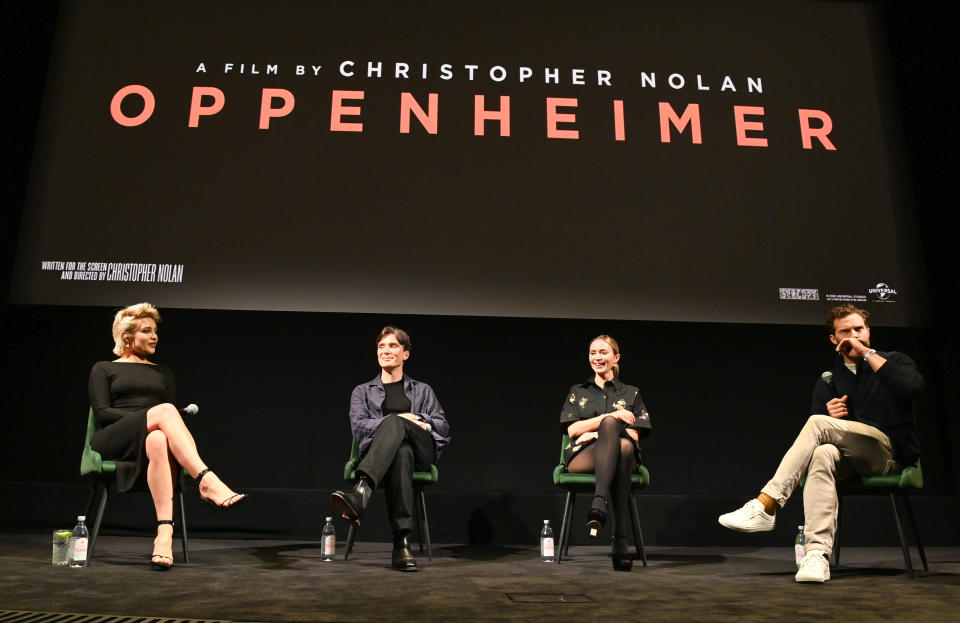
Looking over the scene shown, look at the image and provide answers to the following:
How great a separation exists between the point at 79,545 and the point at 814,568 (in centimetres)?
242

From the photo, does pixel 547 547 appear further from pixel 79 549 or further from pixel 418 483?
pixel 79 549

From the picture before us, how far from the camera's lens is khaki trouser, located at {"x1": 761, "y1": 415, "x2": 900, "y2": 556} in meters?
2.65

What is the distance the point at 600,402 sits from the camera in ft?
11.2

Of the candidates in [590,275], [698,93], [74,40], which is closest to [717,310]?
[590,275]

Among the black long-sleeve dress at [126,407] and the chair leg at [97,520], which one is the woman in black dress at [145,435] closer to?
the black long-sleeve dress at [126,407]

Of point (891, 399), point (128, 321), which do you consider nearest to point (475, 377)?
point (128, 321)

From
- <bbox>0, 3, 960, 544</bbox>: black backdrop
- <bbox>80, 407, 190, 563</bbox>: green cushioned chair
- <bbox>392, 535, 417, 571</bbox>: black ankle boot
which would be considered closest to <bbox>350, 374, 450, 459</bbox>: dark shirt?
<bbox>392, 535, 417, 571</bbox>: black ankle boot

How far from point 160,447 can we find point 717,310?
271 centimetres

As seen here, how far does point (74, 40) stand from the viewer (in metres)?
4.34

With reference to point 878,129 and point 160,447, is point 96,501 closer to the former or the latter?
point 160,447

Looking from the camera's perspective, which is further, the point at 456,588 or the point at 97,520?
the point at 97,520

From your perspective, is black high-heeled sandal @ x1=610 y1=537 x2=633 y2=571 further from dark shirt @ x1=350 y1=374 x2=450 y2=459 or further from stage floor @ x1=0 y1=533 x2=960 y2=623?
dark shirt @ x1=350 y1=374 x2=450 y2=459

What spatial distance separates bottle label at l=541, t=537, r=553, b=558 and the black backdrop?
75 cm

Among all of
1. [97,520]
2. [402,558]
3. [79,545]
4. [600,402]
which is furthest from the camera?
[600,402]
